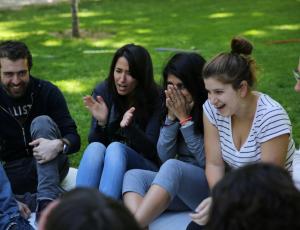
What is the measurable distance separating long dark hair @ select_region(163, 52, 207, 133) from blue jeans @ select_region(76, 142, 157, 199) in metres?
0.50

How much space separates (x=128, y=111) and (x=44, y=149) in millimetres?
581

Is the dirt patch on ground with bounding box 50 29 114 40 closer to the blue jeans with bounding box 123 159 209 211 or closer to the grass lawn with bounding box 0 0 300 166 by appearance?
the grass lawn with bounding box 0 0 300 166

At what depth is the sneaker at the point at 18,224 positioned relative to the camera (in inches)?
123

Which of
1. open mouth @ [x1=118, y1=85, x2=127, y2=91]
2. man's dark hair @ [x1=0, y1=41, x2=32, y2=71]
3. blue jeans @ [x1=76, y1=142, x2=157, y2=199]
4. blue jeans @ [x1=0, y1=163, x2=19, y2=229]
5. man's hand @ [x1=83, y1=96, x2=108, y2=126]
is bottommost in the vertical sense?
blue jeans @ [x1=0, y1=163, x2=19, y2=229]

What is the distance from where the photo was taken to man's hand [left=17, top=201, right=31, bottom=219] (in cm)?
339

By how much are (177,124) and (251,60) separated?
67cm

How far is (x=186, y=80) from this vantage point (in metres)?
3.33

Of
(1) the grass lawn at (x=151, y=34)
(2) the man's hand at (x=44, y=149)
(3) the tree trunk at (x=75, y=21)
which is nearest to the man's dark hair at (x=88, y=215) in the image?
(2) the man's hand at (x=44, y=149)

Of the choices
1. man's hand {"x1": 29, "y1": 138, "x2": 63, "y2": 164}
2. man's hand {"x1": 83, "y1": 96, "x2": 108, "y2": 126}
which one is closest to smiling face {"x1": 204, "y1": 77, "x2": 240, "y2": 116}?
man's hand {"x1": 83, "y1": 96, "x2": 108, "y2": 126}

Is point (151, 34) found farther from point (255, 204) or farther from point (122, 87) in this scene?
point (255, 204)

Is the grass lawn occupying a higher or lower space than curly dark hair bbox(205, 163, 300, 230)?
lower

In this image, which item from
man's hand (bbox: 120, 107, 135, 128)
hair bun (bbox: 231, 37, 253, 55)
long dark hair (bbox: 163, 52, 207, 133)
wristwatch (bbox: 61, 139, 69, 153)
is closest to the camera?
hair bun (bbox: 231, 37, 253, 55)

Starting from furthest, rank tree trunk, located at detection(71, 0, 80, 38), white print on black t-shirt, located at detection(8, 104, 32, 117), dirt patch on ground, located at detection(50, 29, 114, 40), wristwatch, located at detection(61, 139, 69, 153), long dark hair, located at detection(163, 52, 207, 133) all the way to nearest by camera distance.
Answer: dirt patch on ground, located at detection(50, 29, 114, 40) → tree trunk, located at detection(71, 0, 80, 38) → white print on black t-shirt, located at detection(8, 104, 32, 117) → wristwatch, located at detection(61, 139, 69, 153) → long dark hair, located at detection(163, 52, 207, 133)

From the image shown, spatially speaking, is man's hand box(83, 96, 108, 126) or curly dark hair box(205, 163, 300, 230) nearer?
curly dark hair box(205, 163, 300, 230)
